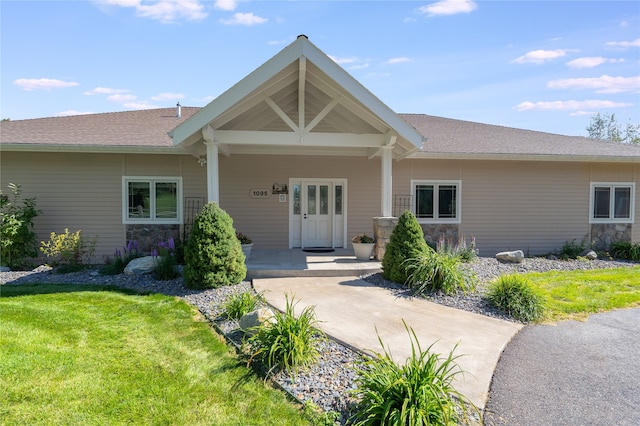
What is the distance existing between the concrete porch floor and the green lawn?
313 centimetres

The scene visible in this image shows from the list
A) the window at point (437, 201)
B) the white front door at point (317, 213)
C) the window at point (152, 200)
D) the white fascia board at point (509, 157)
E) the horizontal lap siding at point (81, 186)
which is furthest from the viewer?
the window at point (437, 201)

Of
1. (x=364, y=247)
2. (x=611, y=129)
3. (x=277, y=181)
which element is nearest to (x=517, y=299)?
(x=364, y=247)

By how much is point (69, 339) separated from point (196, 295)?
6.32 ft

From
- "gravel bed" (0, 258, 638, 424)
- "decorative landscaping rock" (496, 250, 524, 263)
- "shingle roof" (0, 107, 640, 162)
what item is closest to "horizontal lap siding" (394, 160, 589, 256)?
"shingle roof" (0, 107, 640, 162)

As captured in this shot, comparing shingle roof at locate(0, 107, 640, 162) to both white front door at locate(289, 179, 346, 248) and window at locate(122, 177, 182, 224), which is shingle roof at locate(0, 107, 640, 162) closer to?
window at locate(122, 177, 182, 224)

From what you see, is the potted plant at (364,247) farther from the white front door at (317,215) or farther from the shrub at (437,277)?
the white front door at (317,215)

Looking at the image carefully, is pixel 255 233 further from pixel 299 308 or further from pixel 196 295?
pixel 299 308

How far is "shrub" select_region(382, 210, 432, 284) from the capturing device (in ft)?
21.3

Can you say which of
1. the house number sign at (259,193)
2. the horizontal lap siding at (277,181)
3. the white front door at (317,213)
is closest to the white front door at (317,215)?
the white front door at (317,213)

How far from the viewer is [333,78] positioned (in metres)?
6.50

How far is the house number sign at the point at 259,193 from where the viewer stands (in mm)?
9781

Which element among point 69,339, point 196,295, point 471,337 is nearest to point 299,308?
point 196,295

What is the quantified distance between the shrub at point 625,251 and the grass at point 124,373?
11.2m

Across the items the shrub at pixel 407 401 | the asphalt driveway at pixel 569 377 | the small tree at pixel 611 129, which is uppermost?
the small tree at pixel 611 129
